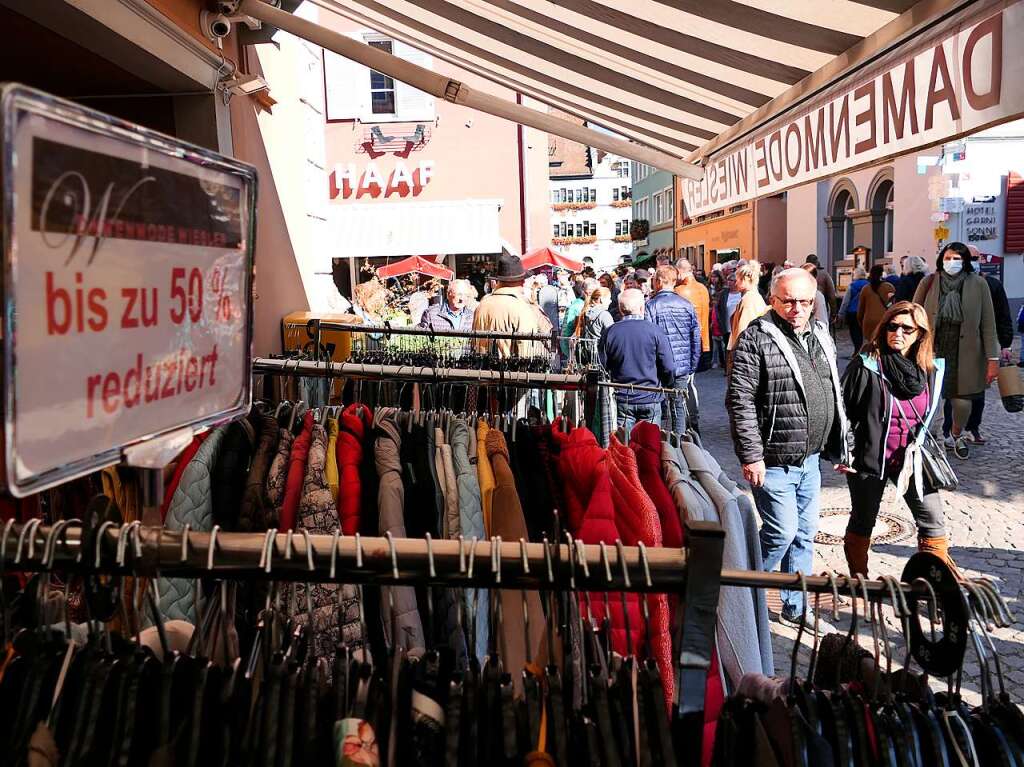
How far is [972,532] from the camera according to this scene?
551 centimetres

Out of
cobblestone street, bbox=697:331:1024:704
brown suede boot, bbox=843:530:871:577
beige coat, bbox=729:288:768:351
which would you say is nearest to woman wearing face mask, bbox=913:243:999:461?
cobblestone street, bbox=697:331:1024:704

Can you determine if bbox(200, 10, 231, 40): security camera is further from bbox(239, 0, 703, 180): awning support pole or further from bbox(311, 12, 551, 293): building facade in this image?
bbox(311, 12, 551, 293): building facade

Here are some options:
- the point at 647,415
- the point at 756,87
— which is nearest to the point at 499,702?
the point at 756,87

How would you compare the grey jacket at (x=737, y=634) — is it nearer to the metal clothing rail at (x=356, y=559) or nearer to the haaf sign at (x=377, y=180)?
the metal clothing rail at (x=356, y=559)

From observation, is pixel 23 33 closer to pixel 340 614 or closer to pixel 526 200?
pixel 340 614

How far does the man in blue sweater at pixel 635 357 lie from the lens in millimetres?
6566

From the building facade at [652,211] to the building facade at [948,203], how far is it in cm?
2205

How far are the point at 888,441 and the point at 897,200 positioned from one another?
60.5 feet

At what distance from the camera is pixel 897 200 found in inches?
811

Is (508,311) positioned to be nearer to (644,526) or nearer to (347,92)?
(644,526)

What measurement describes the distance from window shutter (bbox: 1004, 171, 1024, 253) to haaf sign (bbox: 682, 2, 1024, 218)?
16128mm

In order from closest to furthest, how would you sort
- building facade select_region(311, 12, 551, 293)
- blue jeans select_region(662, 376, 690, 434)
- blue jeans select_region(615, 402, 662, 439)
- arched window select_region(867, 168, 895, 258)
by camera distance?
blue jeans select_region(615, 402, 662, 439)
blue jeans select_region(662, 376, 690, 434)
building facade select_region(311, 12, 551, 293)
arched window select_region(867, 168, 895, 258)

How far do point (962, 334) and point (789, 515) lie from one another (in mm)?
4079

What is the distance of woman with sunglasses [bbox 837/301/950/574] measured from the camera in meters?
4.34
